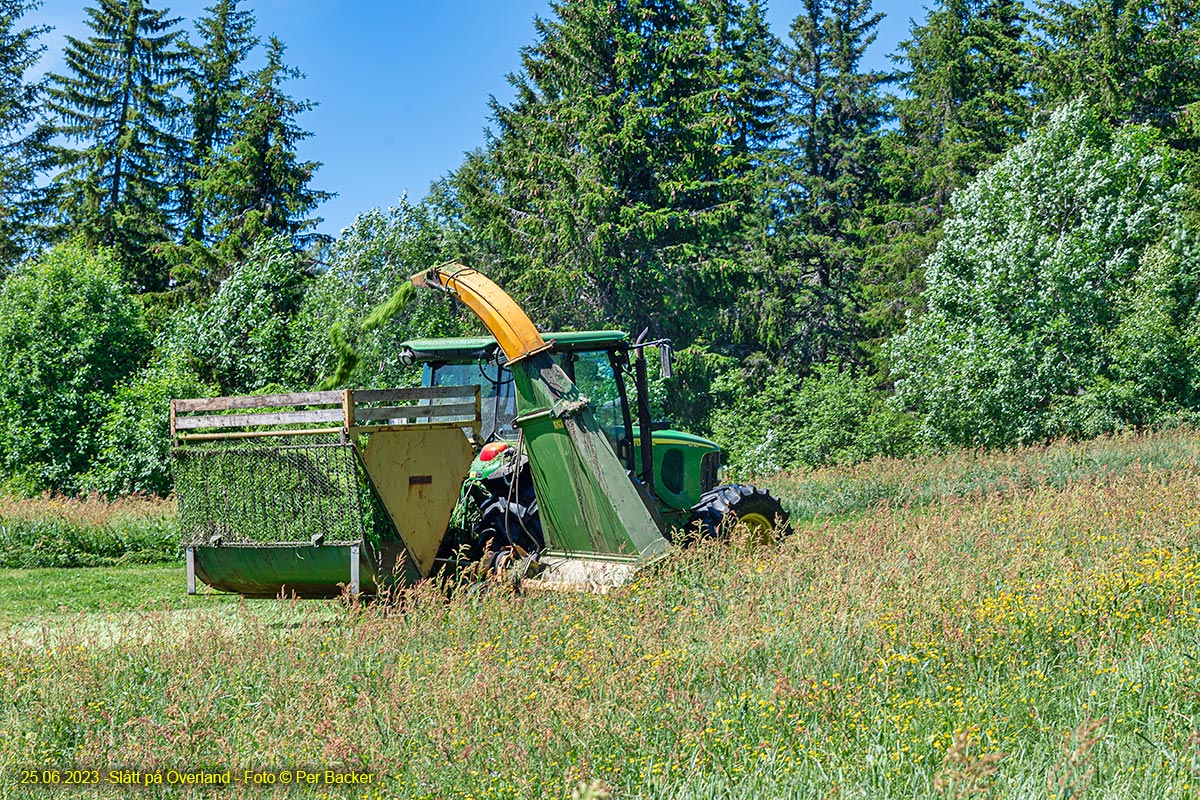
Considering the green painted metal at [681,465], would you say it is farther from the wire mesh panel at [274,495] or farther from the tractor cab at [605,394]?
the wire mesh panel at [274,495]

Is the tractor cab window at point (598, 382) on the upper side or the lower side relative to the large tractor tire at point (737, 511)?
upper

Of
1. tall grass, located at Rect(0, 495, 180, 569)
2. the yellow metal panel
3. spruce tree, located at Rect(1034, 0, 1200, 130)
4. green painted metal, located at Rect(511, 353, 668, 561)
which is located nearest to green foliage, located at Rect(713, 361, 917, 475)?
spruce tree, located at Rect(1034, 0, 1200, 130)

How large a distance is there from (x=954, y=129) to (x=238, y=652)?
103 feet

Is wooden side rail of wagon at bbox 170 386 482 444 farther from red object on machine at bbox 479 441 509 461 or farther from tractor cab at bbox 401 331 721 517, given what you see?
tractor cab at bbox 401 331 721 517

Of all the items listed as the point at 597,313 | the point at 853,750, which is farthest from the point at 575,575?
the point at 597,313

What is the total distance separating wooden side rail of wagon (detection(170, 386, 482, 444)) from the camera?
8.53m

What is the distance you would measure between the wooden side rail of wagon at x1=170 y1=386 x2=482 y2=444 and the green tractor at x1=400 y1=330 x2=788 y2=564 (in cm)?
63

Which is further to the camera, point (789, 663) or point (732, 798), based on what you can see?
point (789, 663)

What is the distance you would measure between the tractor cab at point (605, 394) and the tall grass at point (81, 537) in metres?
6.75

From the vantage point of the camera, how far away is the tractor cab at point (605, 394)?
31.3ft

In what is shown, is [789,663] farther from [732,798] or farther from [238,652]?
[238,652]

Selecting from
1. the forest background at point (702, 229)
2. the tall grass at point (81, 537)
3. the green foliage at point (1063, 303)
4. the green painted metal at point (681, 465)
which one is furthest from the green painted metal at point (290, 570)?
the green foliage at point (1063, 303)

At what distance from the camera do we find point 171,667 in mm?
6180

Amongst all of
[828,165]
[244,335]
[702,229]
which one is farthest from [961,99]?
[244,335]
